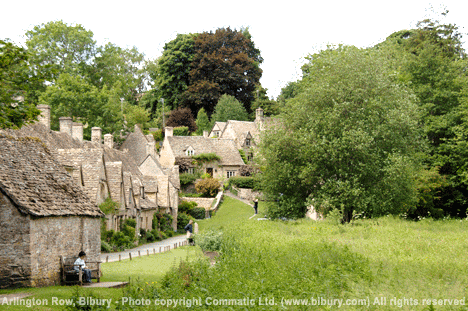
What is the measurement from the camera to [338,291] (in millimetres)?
13938

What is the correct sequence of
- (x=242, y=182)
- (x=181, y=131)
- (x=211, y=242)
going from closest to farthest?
(x=211, y=242), (x=242, y=182), (x=181, y=131)

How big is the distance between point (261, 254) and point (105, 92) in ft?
172

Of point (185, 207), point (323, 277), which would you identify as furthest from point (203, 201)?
point (323, 277)

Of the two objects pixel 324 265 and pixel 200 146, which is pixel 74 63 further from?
pixel 324 265

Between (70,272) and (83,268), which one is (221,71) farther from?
(70,272)

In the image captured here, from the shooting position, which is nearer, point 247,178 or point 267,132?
point 267,132

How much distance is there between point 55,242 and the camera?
2150cm

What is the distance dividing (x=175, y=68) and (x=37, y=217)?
267 feet

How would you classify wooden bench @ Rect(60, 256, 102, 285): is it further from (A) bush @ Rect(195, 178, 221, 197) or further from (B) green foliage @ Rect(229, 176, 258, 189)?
(B) green foliage @ Rect(229, 176, 258, 189)

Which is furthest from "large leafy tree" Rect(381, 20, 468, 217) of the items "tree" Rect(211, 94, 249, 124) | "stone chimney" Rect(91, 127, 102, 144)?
"tree" Rect(211, 94, 249, 124)

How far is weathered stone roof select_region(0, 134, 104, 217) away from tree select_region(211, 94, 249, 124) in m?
67.8

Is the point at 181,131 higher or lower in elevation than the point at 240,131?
higher

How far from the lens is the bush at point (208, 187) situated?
7006 cm

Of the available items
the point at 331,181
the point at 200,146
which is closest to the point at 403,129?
the point at 331,181
